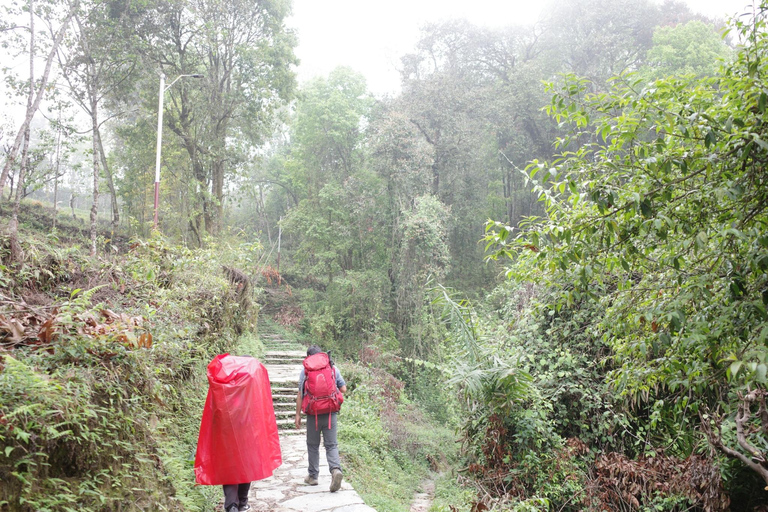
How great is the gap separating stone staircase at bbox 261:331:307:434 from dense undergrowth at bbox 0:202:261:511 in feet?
7.90

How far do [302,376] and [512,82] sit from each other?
21399 millimetres

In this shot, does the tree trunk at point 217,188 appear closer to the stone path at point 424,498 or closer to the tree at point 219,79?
the tree at point 219,79

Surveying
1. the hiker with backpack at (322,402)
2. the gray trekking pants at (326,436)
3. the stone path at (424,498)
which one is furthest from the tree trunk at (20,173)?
the stone path at (424,498)

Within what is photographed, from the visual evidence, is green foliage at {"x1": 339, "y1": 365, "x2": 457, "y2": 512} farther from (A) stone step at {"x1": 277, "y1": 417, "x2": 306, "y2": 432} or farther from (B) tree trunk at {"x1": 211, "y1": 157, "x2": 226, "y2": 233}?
(B) tree trunk at {"x1": 211, "y1": 157, "x2": 226, "y2": 233}

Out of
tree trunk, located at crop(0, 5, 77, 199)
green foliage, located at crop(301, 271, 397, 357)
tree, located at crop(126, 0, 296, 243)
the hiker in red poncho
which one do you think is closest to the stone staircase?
the hiker in red poncho

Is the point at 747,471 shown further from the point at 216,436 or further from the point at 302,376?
the point at 216,436

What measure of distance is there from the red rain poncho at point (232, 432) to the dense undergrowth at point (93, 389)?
406 mm

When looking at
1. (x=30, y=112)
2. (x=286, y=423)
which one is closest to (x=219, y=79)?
(x=30, y=112)

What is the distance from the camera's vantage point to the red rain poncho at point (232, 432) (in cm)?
420

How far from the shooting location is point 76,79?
16.0 m

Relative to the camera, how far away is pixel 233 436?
4215mm

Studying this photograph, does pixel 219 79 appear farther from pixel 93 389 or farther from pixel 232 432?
pixel 93 389

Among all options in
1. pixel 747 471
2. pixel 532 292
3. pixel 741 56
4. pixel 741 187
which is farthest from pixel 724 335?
pixel 532 292

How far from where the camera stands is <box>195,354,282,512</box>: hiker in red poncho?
165 inches
